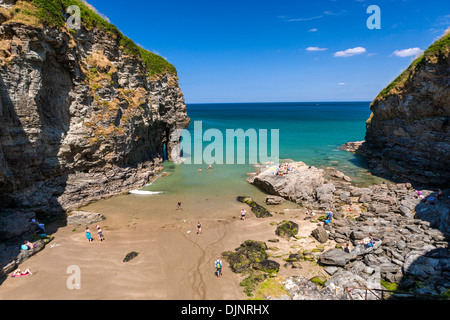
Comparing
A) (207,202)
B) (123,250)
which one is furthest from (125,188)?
(123,250)

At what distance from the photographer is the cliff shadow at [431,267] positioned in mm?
12203

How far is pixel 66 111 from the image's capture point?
2428cm

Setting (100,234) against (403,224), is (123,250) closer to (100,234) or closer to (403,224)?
(100,234)

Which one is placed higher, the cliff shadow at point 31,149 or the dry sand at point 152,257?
the cliff shadow at point 31,149

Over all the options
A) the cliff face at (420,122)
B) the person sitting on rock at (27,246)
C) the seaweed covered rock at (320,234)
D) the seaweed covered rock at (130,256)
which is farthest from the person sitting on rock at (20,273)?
the cliff face at (420,122)

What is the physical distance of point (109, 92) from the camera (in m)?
27.5

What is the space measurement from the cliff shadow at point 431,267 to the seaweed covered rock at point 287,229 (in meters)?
7.57

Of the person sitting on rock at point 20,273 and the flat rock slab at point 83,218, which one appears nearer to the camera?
the person sitting on rock at point 20,273

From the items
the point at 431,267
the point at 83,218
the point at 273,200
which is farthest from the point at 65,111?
the point at 431,267

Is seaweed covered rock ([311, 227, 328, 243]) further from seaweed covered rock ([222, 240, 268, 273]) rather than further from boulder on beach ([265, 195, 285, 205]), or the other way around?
boulder on beach ([265, 195, 285, 205])

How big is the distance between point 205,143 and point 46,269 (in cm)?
5020

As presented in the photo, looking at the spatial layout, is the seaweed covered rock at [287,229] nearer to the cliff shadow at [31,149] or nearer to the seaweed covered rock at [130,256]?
the seaweed covered rock at [130,256]

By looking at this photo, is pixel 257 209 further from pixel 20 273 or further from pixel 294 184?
pixel 20 273

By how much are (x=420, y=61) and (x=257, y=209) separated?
2844 centimetres
